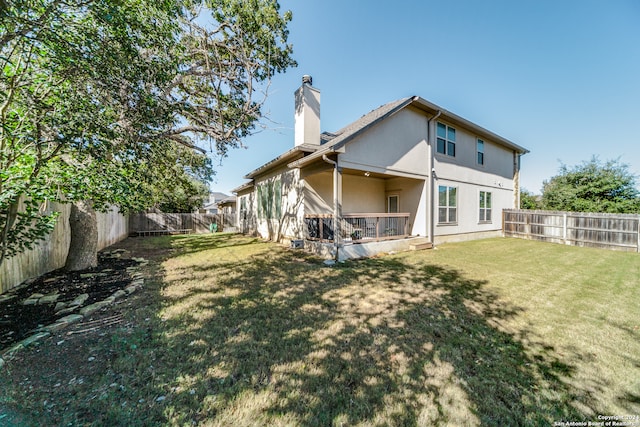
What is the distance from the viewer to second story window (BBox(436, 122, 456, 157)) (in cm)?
1038

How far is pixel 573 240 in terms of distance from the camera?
10945 mm

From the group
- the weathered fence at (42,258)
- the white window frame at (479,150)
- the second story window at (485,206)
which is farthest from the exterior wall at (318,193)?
the second story window at (485,206)

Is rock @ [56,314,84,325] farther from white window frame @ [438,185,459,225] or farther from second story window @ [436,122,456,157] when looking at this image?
second story window @ [436,122,456,157]

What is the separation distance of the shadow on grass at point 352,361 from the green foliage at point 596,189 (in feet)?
63.9

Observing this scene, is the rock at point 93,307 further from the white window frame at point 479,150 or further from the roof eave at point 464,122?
the white window frame at point 479,150

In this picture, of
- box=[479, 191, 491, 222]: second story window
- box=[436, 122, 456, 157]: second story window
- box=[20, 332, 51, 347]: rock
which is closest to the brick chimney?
box=[436, 122, 456, 157]: second story window

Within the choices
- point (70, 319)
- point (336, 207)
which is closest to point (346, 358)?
point (70, 319)

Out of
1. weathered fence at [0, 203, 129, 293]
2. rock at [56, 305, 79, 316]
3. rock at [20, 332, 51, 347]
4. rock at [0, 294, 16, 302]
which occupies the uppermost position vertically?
weathered fence at [0, 203, 129, 293]

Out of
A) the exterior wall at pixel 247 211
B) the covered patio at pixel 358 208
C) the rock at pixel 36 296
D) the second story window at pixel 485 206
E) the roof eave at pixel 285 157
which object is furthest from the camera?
the exterior wall at pixel 247 211

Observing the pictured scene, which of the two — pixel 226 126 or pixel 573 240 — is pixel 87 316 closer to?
pixel 226 126

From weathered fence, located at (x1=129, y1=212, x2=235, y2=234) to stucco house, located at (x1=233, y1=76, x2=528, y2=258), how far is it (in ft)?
27.1

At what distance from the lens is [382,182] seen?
11.0 metres

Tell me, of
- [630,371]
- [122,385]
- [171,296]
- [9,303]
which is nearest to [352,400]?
[122,385]

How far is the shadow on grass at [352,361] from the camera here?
6.33 ft
